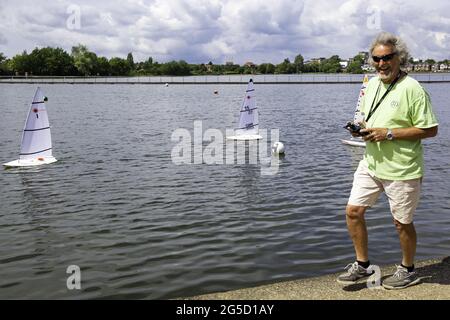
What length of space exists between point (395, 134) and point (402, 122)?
0.23 m

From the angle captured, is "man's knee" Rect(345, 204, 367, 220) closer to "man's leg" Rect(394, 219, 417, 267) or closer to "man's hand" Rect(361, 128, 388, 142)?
"man's leg" Rect(394, 219, 417, 267)

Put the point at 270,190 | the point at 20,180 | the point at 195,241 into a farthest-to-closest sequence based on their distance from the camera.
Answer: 1. the point at 20,180
2. the point at 270,190
3. the point at 195,241

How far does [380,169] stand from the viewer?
637 cm

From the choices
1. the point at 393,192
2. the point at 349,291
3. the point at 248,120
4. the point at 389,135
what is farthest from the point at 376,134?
the point at 248,120

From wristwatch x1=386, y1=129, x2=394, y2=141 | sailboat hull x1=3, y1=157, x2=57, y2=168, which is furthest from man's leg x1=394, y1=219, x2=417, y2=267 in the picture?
sailboat hull x1=3, y1=157, x2=57, y2=168

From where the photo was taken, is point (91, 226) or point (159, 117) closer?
point (91, 226)

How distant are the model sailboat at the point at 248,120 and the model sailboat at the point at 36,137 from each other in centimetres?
1124

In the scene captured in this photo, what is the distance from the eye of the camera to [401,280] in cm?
668

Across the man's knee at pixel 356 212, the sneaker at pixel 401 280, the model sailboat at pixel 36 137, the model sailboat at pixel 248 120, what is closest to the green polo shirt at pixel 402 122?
the man's knee at pixel 356 212
